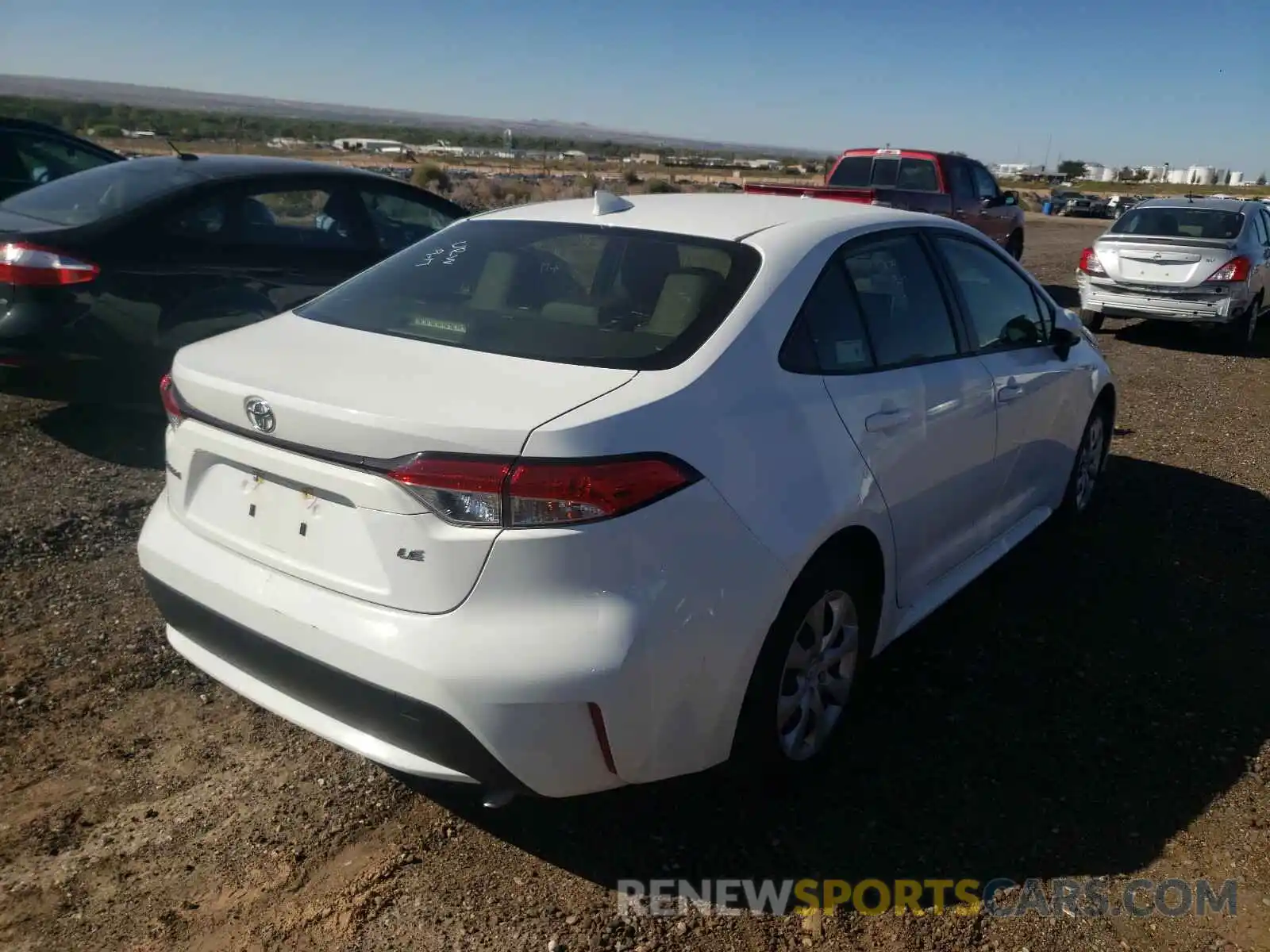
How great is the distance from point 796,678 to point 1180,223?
35.3ft

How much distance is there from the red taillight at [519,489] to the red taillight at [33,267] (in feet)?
12.7

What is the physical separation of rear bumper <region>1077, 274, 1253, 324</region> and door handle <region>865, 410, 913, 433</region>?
29.1 feet

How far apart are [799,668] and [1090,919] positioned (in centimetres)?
96

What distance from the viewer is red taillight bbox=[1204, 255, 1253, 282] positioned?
10367 mm

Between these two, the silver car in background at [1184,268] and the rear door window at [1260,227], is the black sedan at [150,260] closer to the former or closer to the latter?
the silver car in background at [1184,268]

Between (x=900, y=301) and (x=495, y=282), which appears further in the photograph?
(x=900, y=301)

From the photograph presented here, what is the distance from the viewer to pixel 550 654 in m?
2.22

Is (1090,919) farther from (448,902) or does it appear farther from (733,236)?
(733,236)

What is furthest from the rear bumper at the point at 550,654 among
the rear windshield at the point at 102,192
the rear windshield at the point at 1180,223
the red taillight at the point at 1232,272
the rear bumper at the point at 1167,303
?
the rear windshield at the point at 1180,223

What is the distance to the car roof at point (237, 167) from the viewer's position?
5867 mm

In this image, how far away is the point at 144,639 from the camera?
12.2 ft

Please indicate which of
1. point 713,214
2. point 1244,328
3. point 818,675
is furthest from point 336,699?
point 1244,328

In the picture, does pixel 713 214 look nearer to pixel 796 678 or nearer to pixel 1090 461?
pixel 796 678

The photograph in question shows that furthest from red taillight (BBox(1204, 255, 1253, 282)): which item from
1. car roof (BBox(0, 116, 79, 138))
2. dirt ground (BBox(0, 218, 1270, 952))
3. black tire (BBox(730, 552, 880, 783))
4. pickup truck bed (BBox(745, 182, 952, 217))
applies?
car roof (BBox(0, 116, 79, 138))
